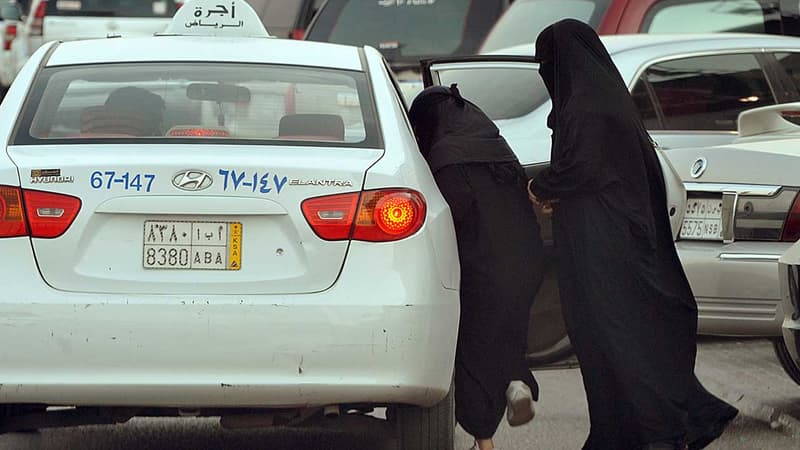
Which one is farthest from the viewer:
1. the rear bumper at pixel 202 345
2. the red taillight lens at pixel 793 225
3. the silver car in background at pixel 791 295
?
the red taillight lens at pixel 793 225

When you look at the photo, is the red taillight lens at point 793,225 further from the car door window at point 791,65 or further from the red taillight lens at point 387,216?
the red taillight lens at point 387,216

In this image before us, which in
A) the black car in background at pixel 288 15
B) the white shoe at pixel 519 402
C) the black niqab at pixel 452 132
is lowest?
the black car in background at pixel 288 15

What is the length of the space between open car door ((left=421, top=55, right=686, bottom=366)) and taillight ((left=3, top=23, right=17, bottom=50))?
13.2 meters

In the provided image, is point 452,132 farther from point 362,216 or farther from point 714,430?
point 714,430

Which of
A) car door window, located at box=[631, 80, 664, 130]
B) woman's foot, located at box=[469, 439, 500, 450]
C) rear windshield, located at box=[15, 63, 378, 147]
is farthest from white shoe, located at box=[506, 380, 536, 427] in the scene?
car door window, located at box=[631, 80, 664, 130]

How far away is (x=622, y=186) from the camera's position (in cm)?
600

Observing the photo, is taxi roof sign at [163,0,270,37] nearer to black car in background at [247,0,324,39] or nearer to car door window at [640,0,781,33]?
car door window at [640,0,781,33]

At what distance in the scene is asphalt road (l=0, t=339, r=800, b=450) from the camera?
22.3 feet

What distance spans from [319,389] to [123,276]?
67cm

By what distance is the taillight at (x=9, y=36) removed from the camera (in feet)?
70.9

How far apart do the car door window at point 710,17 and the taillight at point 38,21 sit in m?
12.3

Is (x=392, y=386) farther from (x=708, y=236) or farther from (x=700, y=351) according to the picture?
(x=700, y=351)

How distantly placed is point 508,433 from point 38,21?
1582 centimetres

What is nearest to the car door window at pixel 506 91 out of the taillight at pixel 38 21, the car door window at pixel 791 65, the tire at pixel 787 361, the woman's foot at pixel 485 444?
the car door window at pixel 791 65
